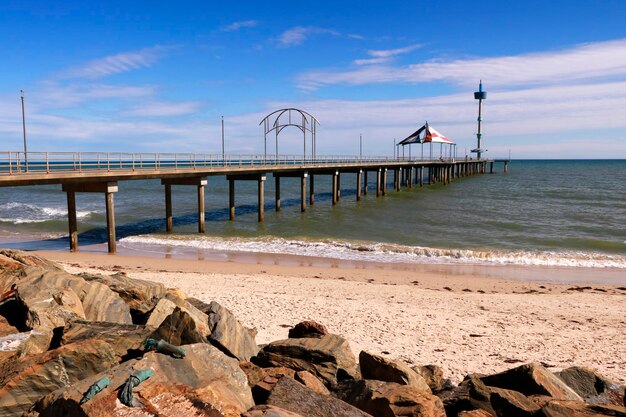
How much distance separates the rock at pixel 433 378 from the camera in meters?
6.03

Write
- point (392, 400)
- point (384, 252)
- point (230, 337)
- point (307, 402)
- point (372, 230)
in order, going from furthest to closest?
point (372, 230) → point (384, 252) → point (230, 337) → point (392, 400) → point (307, 402)

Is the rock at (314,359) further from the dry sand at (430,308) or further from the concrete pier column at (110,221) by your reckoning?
the concrete pier column at (110,221)

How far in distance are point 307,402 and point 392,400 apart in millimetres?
856

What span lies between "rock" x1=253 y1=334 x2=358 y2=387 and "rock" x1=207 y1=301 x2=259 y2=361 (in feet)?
0.76

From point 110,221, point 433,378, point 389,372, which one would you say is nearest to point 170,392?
point 389,372

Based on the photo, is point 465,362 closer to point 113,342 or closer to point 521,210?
point 113,342

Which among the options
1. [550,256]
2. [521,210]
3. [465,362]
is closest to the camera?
[465,362]

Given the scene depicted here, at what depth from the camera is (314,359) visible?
5793mm

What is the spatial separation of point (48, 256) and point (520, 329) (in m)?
16.6

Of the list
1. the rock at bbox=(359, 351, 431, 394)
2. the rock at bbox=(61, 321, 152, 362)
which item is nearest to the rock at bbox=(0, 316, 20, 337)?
the rock at bbox=(61, 321, 152, 362)

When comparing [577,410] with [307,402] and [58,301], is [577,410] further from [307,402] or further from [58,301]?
[58,301]

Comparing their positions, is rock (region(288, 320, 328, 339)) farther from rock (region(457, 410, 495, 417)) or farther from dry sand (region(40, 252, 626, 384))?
rock (region(457, 410, 495, 417))

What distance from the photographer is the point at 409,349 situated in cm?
850

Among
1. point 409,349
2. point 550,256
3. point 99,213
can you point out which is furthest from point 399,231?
point 99,213
